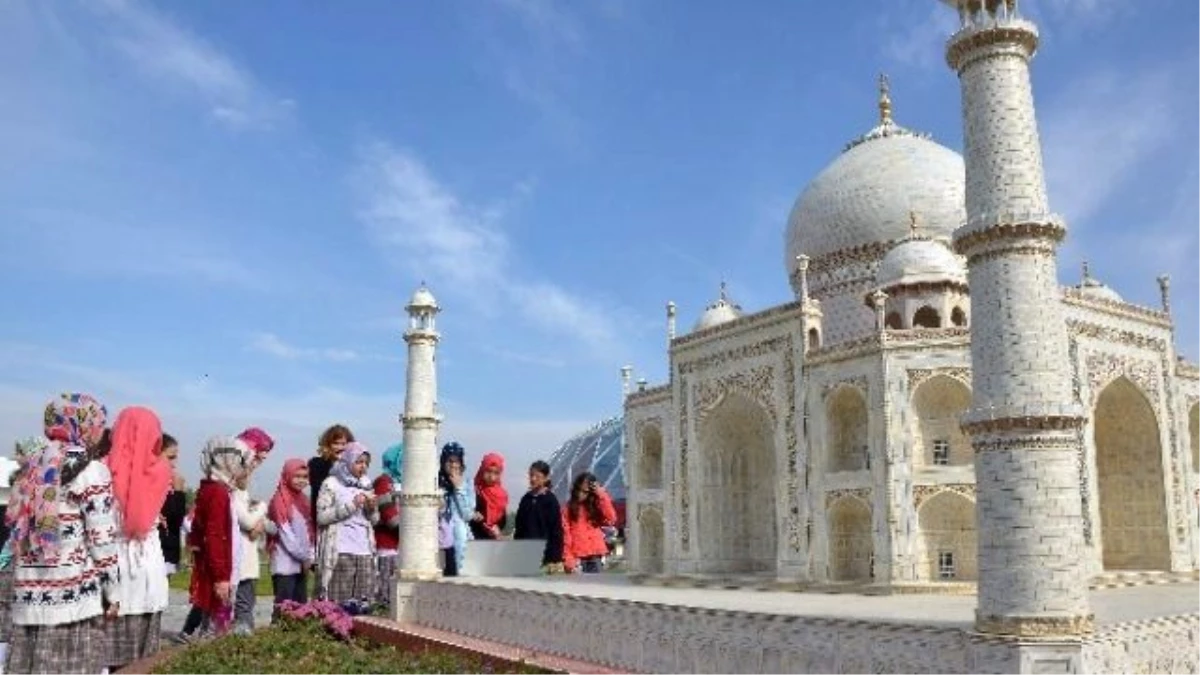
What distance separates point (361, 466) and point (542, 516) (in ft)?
13.7

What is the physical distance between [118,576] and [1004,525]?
4921 millimetres

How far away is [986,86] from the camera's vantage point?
5.94 metres

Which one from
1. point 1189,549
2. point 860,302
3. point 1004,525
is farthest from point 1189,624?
point 860,302

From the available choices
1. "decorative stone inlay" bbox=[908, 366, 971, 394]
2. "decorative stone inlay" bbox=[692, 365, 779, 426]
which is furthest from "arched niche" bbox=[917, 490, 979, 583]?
"decorative stone inlay" bbox=[692, 365, 779, 426]

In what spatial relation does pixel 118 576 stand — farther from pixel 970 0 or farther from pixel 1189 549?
pixel 1189 549

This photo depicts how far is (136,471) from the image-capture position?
6.27 meters

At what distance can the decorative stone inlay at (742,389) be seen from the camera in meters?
17.0

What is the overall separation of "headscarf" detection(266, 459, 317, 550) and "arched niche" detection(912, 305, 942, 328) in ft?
38.1

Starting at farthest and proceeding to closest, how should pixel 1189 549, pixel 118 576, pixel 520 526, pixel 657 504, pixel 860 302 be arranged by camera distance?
pixel 860 302 < pixel 657 504 < pixel 1189 549 < pixel 520 526 < pixel 118 576

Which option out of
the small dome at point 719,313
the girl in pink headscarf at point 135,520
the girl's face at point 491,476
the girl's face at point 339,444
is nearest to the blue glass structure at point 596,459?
the small dome at point 719,313

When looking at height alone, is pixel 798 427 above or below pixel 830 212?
below

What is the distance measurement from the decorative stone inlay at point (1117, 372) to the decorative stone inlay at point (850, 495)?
136 inches

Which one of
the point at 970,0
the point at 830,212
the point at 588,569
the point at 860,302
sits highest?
the point at 830,212

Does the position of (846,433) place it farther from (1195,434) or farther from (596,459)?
(596,459)
